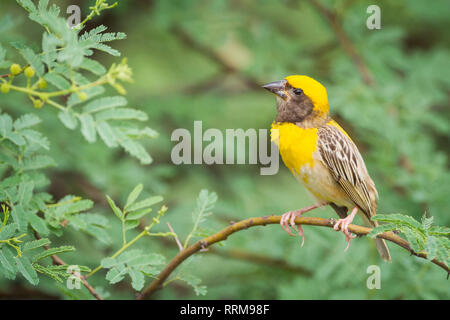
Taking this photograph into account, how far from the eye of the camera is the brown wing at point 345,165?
9.93 feet

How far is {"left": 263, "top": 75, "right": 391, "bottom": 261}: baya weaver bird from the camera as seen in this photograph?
9.71 ft

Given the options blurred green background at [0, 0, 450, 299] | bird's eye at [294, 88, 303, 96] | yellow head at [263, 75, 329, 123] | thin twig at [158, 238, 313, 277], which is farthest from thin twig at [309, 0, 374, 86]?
bird's eye at [294, 88, 303, 96]

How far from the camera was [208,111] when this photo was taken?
566cm

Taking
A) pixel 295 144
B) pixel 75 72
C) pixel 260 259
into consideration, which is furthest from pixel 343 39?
A: pixel 75 72

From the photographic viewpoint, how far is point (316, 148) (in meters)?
3.00

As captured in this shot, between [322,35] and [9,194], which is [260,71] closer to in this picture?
[322,35]

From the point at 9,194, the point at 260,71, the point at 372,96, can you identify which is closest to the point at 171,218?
the point at 260,71

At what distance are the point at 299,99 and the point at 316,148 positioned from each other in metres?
0.29

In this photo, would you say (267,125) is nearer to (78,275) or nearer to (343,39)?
(343,39)

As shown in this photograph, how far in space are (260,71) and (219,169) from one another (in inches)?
61.1

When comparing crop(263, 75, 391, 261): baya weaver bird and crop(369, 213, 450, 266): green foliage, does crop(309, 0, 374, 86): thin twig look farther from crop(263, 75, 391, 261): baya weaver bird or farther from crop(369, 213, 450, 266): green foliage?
crop(369, 213, 450, 266): green foliage

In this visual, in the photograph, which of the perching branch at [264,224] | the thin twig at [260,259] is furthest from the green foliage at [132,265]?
the thin twig at [260,259]

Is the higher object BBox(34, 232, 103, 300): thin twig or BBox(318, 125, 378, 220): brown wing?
BBox(318, 125, 378, 220): brown wing

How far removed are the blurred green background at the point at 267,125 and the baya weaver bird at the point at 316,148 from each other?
0.85 m
